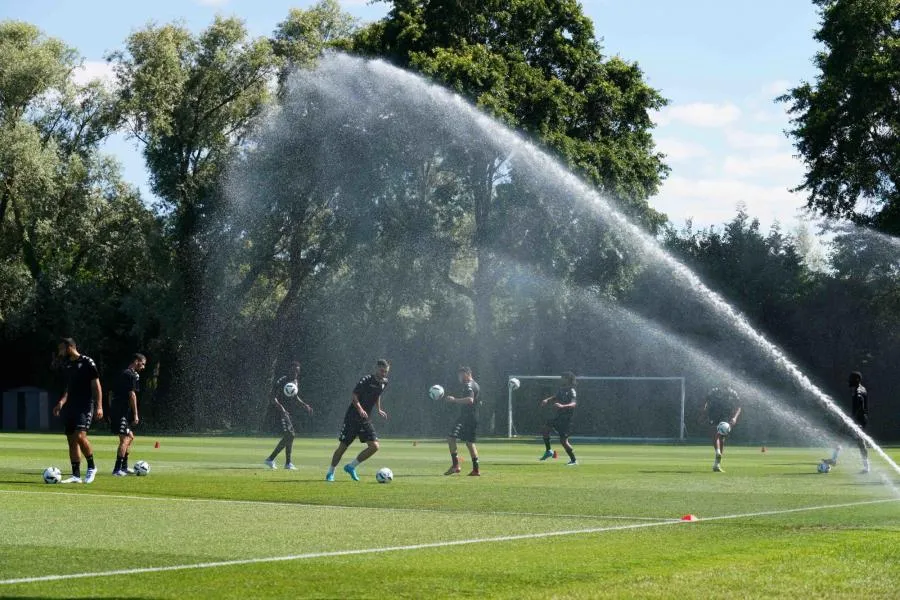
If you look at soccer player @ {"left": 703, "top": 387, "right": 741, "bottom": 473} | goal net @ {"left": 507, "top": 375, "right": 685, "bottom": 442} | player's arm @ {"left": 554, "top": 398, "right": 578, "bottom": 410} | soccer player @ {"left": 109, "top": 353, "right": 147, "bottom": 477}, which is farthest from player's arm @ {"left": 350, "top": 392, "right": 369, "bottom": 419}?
goal net @ {"left": 507, "top": 375, "right": 685, "bottom": 442}

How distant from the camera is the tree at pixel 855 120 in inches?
2140

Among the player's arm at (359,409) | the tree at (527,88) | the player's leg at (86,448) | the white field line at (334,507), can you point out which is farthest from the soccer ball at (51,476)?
the tree at (527,88)

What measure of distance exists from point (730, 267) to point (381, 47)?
1829 cm

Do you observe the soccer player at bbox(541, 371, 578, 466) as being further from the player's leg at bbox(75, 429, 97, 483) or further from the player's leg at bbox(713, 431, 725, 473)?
the player's leg at bbox(75, 429, 97, 483)

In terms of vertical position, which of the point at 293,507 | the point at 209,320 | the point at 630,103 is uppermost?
the point at 630,103

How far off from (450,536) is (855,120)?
45244 mm

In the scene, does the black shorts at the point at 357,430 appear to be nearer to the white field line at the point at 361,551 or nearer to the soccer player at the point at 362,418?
the soccer player at the point at 362,418

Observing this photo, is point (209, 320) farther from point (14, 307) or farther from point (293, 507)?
point (293, 507)

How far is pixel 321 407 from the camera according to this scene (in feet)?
214

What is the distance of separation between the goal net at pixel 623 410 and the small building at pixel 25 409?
2680 cm

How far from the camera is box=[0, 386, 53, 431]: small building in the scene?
71250 mm

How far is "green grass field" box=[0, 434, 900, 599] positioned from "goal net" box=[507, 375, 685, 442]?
29751 millimetres

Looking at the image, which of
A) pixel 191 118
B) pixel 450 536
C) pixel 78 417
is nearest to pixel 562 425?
pixel 78 417

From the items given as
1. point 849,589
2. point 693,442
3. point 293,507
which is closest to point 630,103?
point 693,442
